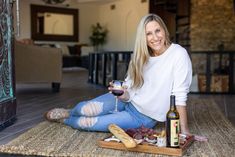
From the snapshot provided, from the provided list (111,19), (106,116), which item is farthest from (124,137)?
(111,19)

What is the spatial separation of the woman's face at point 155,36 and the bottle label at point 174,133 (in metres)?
0.63

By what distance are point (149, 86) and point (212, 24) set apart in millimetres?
5897

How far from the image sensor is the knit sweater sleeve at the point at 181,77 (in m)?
2.50

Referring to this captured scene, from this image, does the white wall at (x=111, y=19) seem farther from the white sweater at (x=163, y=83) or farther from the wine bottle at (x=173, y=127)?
the wine bottle at (x=173, y=127)

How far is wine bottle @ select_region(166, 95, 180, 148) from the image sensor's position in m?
2.14

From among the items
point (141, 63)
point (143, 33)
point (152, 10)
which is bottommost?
point (141, 63)

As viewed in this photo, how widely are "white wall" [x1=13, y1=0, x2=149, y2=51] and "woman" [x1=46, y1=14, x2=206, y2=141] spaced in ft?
28.5

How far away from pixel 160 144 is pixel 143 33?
0.77m

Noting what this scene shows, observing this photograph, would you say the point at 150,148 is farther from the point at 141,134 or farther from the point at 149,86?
the point at 149,86

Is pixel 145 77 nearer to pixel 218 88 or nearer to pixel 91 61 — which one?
pixel 218 88

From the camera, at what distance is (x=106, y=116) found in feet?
8.90

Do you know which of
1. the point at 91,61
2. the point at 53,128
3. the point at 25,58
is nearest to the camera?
the point at 53,128

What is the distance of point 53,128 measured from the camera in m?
3.00

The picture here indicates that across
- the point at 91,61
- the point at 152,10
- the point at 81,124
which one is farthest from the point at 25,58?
the point at 152,10
